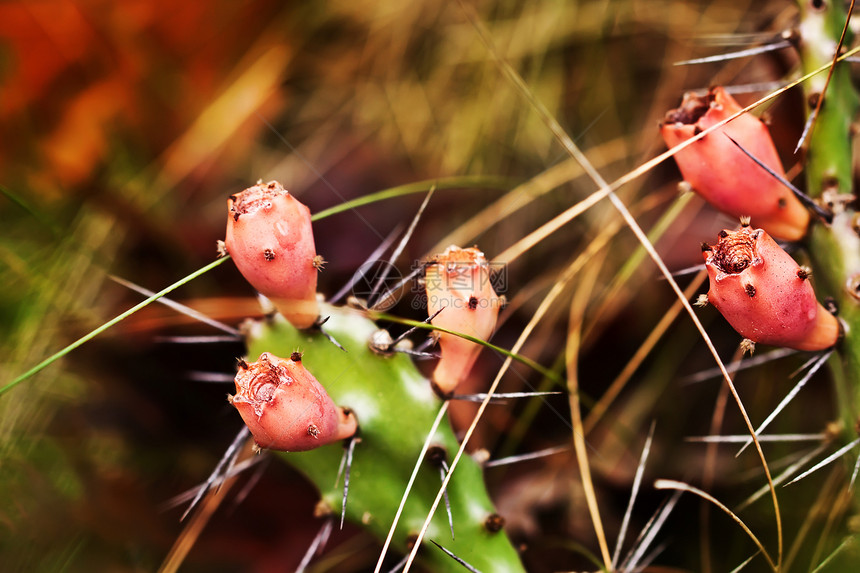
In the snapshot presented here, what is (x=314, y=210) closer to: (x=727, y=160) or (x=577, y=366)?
(x=577, y=366)

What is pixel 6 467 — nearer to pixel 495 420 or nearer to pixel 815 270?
pixel 495 420

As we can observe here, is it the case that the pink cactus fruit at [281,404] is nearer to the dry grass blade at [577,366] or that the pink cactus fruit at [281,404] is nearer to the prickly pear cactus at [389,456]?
the prickly pear cactus at [389,456]

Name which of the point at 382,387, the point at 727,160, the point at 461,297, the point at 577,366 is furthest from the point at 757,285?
the point at 577,366

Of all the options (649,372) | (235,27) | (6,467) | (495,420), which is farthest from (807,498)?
(235,27)

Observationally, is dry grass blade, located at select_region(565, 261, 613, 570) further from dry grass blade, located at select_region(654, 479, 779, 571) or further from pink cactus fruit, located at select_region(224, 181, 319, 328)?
pink cactus fruit, located at select_region(224, 181, 319, 328)

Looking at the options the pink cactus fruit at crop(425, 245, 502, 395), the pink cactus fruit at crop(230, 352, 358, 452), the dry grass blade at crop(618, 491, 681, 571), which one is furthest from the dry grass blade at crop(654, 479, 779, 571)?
the pink cactus fruit at crop(230, 352, 358, 452)
